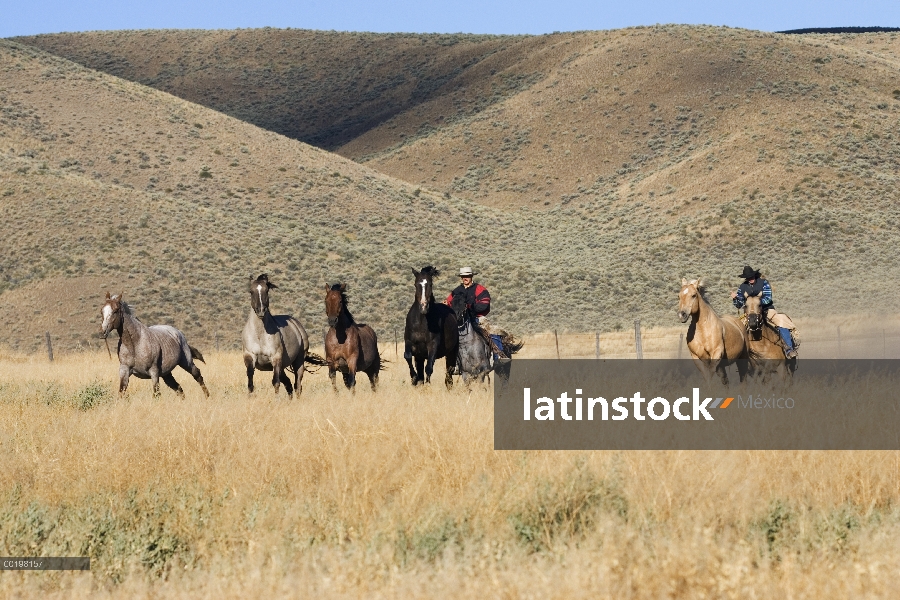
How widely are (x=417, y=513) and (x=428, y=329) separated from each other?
7.82 metres

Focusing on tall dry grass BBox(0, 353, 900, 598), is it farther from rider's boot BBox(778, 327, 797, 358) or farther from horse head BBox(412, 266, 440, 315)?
rider's boot BBox(778, 327, 797, 358)

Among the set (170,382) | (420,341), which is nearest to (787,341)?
(420,341)

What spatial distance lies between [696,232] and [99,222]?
3323 centimetres

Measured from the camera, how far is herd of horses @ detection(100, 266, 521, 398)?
16.2 m

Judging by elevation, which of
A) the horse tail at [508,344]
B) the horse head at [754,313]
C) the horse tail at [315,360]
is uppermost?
the horse head at [754,313]

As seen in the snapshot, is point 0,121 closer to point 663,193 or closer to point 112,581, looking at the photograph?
point 663,193

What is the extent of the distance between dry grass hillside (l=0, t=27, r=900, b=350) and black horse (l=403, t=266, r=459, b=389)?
24.9 m

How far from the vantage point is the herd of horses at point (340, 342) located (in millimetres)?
16156

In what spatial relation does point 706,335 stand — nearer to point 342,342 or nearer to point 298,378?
point 342,342

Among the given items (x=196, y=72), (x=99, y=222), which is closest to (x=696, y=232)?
(x=99, y=222)

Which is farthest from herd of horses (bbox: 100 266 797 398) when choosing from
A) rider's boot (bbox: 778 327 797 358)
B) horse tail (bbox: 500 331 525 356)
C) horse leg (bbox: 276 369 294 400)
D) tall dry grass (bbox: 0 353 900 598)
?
tall dry grass (bbox: 0 353 900 598)

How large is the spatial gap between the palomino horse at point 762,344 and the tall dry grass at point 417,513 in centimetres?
556

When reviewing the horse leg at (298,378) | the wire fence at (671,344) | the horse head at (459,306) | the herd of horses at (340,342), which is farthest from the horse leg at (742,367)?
the wire fence at (671,344)

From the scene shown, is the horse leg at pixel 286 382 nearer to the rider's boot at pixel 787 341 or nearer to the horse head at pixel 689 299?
the horse head at pixel 689 299
